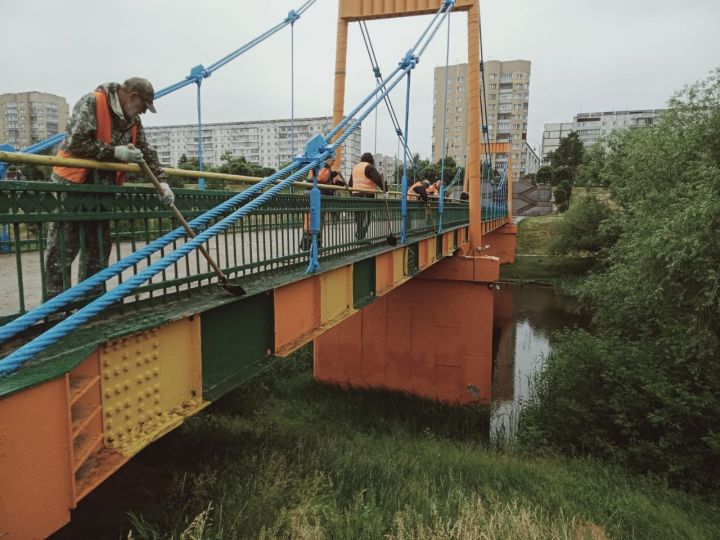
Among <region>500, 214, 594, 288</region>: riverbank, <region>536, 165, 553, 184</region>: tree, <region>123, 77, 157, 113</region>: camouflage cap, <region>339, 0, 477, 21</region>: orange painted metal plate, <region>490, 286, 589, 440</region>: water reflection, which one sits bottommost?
<region>490, 286, 589, 440</region>: water reflection

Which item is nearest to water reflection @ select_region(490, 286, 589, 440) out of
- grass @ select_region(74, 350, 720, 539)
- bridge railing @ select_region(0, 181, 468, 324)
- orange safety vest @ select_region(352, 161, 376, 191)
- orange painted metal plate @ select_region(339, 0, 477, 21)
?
grass @ select_region(74, 350, 720, 539)

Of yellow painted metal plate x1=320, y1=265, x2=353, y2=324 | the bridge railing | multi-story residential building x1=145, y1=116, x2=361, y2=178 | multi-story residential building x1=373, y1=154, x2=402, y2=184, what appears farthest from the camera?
multi-story residential building x1=145, y1=116, x2=361, y2=178

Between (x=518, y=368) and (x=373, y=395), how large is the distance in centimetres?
540

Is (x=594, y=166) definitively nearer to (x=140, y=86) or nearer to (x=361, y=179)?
(x=361, y=179)

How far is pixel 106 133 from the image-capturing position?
277cm

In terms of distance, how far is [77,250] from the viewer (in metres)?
2.70

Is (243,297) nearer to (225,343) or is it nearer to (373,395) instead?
(225,343)

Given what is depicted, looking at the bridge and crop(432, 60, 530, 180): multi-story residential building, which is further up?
crop(432, 60, 530, 180): multi-story residential building

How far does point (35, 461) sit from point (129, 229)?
150cm

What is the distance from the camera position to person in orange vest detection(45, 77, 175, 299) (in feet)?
8.36

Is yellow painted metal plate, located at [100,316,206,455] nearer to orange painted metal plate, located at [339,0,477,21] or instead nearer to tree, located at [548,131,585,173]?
orange painted metal plate, located at [339,0,477,21]

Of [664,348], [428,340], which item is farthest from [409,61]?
[664,348]

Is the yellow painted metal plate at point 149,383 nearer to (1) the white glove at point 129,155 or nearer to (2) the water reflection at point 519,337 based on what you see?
(1) the white glove at point 129,155

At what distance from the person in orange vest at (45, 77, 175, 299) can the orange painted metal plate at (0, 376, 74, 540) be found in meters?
0.79
